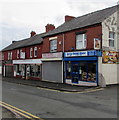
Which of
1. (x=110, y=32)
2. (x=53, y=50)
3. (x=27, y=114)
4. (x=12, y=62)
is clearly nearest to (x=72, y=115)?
(x=27, y=114)

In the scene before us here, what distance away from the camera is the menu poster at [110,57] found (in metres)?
16.7

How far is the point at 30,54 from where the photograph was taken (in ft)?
94.7

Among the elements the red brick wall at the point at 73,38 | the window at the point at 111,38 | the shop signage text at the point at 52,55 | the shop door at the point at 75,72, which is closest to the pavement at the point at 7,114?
the red brick wall at the point at 73,38

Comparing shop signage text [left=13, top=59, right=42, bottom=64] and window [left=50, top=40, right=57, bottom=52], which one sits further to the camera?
shop signage text [left=13, top=59, right=42, bottom=64]

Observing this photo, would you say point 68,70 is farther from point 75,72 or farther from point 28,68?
point 28,68

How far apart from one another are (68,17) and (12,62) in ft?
51.2

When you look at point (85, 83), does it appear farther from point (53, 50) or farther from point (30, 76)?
point (30, 76)

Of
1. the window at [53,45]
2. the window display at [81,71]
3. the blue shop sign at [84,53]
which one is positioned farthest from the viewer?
the window at [53,45]

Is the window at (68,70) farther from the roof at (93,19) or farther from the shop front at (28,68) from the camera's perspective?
the shop front at (28,68)

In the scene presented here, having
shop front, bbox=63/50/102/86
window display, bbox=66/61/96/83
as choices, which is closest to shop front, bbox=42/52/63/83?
shop front, bbox=63/50/102/86

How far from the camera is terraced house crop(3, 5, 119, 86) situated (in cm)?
1671

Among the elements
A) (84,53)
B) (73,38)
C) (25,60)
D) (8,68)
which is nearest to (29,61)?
(25,60)

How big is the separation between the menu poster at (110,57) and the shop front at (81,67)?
2.45ft

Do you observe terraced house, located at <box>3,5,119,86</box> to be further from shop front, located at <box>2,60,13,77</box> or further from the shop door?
shop front, located at <box>2,60,13,77</box>
